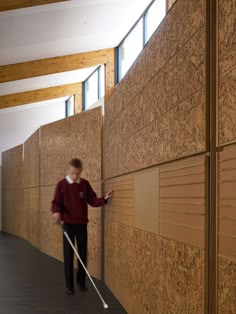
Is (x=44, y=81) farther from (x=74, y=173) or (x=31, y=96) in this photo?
(x=74, y=173)

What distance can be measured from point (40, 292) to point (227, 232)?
3.27m

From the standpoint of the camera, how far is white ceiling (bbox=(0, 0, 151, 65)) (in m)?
6.32

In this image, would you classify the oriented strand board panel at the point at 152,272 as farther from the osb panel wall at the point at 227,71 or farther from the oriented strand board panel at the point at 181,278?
the osb panel wall at the point at 227,71

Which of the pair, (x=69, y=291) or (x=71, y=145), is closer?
(x=69, y=291)

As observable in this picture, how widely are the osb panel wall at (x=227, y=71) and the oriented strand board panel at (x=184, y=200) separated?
0.91 feet

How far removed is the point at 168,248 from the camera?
2.82 meters

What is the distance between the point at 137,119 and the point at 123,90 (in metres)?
0.74

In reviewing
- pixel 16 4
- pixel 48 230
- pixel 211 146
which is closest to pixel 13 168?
pixel 48 230

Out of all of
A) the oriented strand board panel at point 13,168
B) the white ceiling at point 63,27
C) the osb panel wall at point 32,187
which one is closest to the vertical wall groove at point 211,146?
the white ceiling at point 63,27

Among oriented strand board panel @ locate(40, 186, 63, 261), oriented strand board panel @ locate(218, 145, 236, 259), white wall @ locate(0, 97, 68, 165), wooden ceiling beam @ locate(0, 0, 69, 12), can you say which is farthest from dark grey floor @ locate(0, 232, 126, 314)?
white wall @ locate(0, 97, 68, 165)

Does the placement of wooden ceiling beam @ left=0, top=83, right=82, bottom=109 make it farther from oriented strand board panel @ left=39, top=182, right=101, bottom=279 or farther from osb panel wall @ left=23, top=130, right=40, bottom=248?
oriented strand board panel @ left=39, top=182, right=101, bottom=279

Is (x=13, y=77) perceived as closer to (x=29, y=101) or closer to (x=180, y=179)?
(x=29, y=101)

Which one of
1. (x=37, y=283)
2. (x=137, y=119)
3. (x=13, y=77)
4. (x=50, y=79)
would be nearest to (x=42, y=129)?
(x=13, y=77)

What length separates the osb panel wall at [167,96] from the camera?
2.33 m
